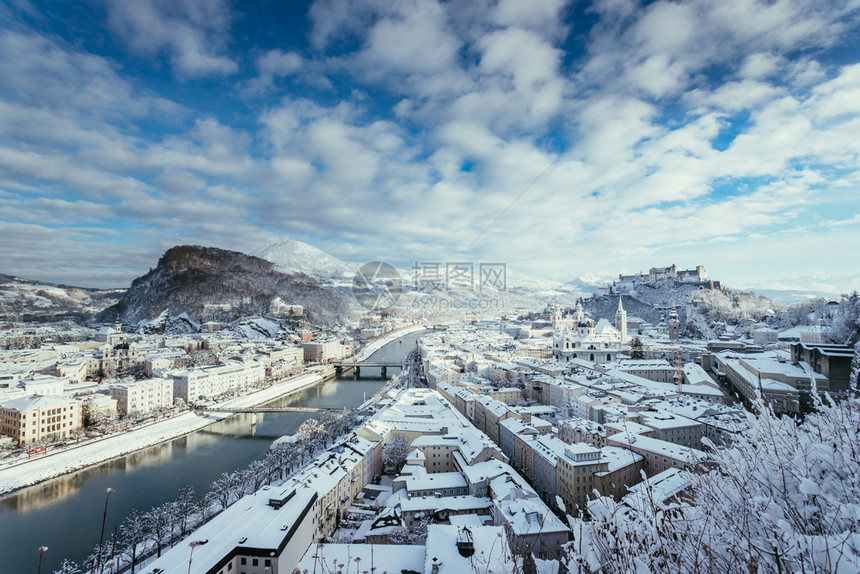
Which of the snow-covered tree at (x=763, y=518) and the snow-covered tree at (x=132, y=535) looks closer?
the snow-covered tree at (x=763, y=518)

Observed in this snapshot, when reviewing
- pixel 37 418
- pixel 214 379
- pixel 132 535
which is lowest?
pixel 132 535

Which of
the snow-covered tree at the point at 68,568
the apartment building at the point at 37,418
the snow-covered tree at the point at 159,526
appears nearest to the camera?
the snow-covered tree at the point at 68,568

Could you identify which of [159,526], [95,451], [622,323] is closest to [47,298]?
[95,451]

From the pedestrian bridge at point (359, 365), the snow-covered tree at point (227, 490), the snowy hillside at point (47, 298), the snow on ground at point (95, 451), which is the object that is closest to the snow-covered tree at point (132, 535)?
the snow-covered tree at point (227, 490)

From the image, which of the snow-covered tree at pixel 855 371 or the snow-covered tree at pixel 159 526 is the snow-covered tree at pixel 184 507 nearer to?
the snow-covered tree at pixel 159 526

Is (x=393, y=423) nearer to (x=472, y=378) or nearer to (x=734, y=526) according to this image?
(x=472, y=378)

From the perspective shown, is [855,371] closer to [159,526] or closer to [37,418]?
[159,526]

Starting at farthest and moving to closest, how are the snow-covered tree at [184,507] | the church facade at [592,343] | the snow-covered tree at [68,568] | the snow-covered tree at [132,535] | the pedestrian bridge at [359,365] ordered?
the pedestrian bridge at [359,365], the church facade at [592,343], the snow-covered tree at [184,507], the snow-covered tree at [132,535], the snow-covered tree at [68,568]
